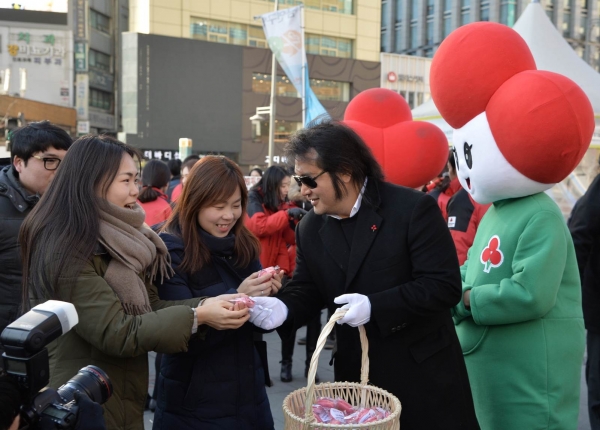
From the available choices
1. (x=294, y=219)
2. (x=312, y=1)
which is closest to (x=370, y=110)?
(x=294, y=219)

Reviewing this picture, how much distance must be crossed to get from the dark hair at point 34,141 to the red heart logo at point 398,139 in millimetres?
2457

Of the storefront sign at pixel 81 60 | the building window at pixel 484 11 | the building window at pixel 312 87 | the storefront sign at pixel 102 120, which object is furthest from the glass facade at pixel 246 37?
the building window at pixel 484 11

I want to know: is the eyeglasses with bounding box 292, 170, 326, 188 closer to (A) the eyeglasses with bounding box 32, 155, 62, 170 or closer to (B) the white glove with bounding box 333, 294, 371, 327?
(B) the white glove with bounding box 333, 294, 371, 327

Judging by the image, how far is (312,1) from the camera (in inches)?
1431

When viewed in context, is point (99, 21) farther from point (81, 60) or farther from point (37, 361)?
point (37, 361)

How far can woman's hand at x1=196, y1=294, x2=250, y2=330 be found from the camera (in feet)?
7.05

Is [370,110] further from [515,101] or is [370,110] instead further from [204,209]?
[204,209]

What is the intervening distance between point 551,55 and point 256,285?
285 inches

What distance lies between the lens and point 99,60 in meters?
34.7

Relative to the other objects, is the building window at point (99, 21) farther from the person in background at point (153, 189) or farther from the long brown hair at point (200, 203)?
the long brown hair at point (200, 203)

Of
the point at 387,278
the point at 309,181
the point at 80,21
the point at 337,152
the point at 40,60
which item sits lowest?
the point at 387,278

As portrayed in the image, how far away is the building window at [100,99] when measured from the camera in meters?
33.8

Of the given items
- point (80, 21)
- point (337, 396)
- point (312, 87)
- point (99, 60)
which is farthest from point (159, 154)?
point (337, 396)

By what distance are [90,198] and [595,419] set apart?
3.20m
